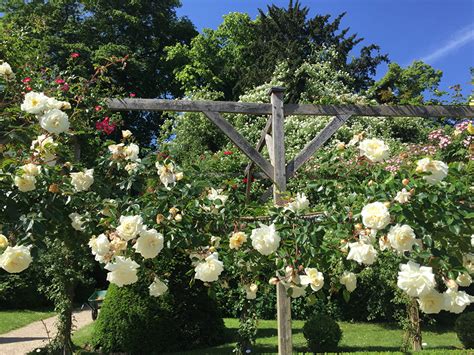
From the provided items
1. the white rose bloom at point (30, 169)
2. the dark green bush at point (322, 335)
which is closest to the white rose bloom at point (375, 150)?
the white rose bloom at point (30, 169)

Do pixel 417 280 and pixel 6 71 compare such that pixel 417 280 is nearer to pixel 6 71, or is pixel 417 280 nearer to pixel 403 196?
pixel 403 196

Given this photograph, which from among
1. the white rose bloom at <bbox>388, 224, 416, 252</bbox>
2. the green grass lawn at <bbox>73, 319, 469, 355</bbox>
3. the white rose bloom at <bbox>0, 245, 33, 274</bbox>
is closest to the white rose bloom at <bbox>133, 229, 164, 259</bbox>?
the white rose bloom at <bbox>0, 245, 33, 274</bbox>

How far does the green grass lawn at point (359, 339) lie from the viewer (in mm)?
6578

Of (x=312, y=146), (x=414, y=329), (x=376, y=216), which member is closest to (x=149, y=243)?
(x=376, y=216)

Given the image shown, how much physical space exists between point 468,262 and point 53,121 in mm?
2202

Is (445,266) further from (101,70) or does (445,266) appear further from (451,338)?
(451,338)

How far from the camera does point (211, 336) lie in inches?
266

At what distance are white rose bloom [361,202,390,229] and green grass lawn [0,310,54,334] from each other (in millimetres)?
8698

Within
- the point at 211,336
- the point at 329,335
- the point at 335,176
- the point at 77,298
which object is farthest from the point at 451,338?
the point at 77,298

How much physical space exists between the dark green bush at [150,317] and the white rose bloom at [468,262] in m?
4.33

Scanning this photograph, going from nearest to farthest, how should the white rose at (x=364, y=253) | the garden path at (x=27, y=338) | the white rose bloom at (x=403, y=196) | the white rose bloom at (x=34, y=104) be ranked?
the white rose at (x=364, y=253) < the white rose bloom at (x=403, y=196) < the white rose bloom at (x=34, y=104) < the garden path at (x=27, y=338)

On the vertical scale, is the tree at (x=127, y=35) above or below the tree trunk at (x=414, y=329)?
above

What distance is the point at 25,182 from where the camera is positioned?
2.44 meters

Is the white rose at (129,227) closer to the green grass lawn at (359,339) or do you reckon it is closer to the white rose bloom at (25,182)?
the white rose bloom at (25,182)
